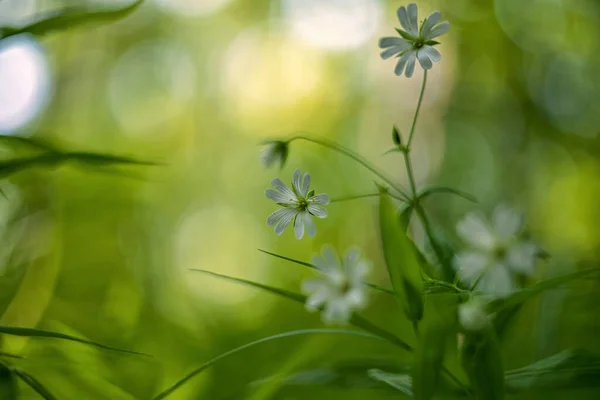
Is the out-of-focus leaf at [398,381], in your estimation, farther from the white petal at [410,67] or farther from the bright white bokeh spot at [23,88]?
the bright white bokeh spot at [23,88]

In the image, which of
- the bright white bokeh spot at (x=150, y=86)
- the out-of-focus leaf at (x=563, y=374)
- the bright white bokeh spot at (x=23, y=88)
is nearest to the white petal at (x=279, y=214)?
the out-of-focus leaf at (x=563, y=374)

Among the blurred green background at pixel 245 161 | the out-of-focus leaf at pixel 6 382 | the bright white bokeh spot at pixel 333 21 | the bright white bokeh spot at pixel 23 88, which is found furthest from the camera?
the bright white bokeh spot at pixel 333 21

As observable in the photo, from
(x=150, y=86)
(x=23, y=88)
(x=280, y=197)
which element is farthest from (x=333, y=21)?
(x=280, y=197)

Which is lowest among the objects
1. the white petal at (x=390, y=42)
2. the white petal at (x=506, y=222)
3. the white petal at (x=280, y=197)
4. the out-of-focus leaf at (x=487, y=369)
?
the out-of-focus leaf at (x=487, y=369)

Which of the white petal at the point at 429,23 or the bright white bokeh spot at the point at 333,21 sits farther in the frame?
the bright white bokeh spot at the point at 333,21

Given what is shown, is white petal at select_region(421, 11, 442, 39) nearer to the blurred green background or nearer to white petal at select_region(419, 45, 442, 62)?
white petal at select_region(419, 45, 442, 62)

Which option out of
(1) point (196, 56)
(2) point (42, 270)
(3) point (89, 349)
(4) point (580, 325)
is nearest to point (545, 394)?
(4) point (580, 325)

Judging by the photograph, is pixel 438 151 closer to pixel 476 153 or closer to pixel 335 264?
pixel 476 153

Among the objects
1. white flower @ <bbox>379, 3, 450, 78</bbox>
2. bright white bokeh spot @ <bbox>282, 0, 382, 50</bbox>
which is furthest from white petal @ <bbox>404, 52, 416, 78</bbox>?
bright white bokeh spot @ <bbox>282, 0, 382, 50</bbox>
